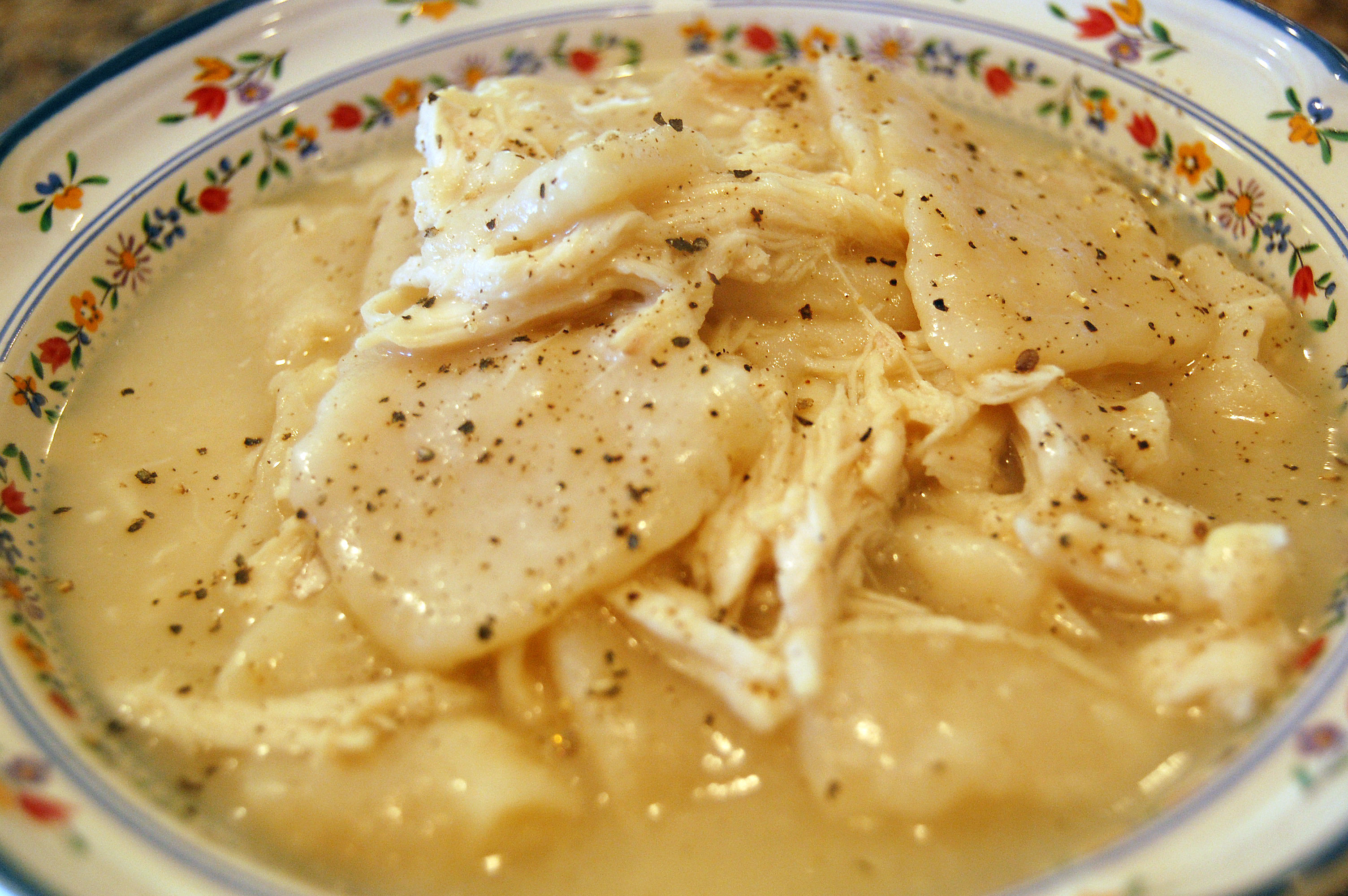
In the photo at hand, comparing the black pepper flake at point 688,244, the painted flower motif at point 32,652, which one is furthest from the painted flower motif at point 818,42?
the painted flower motif at point 32,652

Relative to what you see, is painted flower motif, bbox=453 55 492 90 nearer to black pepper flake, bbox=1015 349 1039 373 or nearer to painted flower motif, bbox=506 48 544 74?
painted flower motif, bbox=506 48 544 74

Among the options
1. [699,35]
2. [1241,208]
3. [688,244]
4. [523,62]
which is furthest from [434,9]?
[1241,208]

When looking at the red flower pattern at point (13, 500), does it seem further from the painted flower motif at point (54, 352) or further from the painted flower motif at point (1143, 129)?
the painted flower motif at point (1143, 129)

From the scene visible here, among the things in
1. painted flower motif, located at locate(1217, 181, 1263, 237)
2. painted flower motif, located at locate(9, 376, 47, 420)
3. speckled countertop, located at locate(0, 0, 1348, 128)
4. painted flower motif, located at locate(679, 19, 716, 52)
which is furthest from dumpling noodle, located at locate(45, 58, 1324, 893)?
speckled countertop, located at locate(0, 0, 1348, 128)

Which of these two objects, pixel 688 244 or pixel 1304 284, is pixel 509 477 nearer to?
pixel 688 244

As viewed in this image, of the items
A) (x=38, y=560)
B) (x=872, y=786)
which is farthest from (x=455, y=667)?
(x=38, y=560)

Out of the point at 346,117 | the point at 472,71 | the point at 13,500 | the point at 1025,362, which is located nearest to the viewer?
the point at 1025,362
